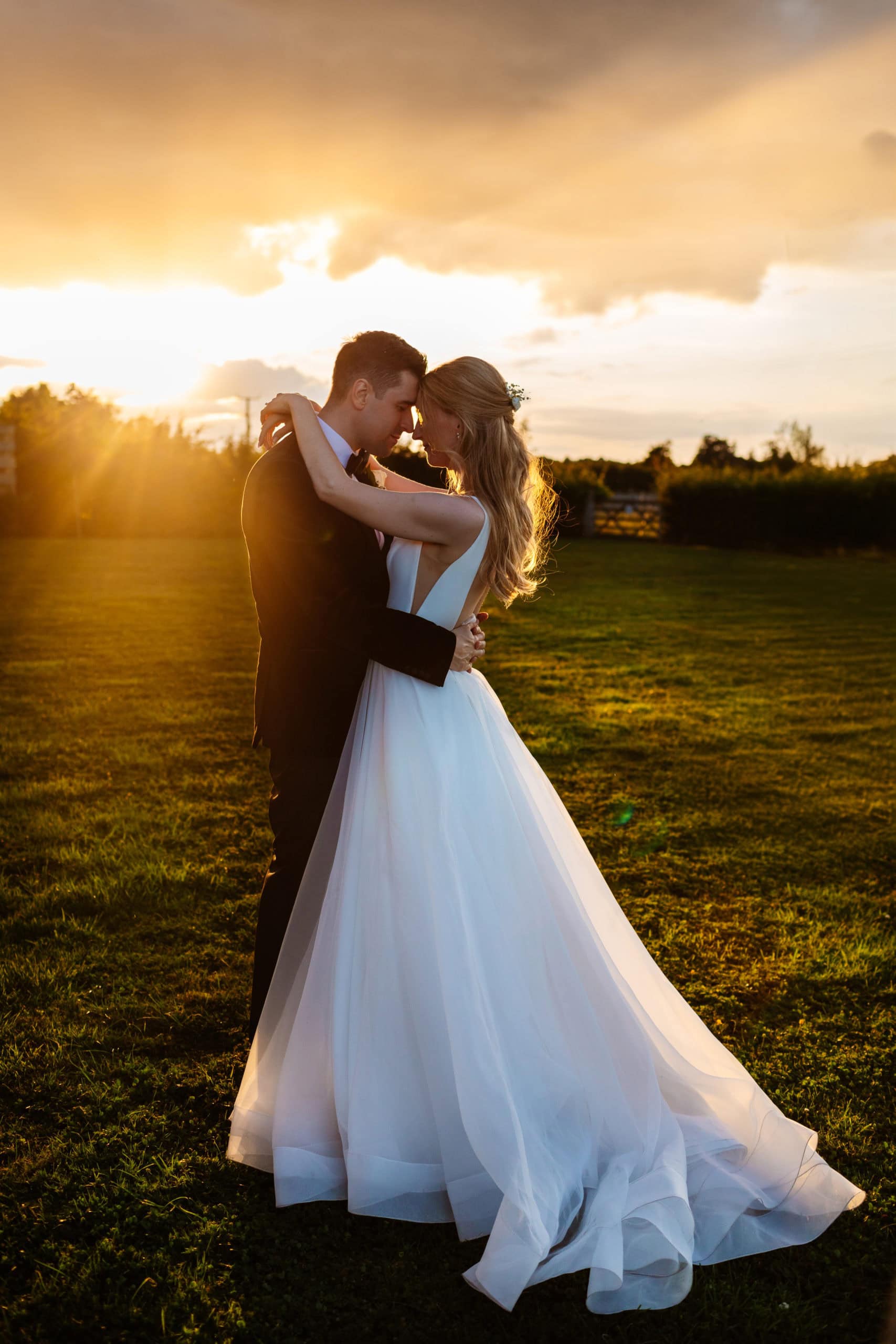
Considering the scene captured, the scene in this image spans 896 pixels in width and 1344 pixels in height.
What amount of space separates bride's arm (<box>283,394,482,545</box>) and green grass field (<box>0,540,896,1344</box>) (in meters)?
1.97

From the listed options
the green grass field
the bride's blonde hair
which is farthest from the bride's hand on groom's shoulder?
the green grass field

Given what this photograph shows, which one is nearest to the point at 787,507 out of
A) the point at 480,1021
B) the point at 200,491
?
the point at 200,491

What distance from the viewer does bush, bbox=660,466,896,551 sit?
96.8 ft

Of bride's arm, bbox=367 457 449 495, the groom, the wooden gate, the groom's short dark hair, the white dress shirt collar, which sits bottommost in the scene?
the groom

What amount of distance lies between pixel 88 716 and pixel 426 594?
6197mm

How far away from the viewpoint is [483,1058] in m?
2.74

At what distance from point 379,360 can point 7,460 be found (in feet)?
86.5

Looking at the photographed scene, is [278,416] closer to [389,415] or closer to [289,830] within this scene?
[389,415]

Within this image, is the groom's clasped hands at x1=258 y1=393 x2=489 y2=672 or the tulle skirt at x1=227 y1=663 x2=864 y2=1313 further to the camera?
the groom's clasped hands at x1=258 y1=393 x2=489 y2=672

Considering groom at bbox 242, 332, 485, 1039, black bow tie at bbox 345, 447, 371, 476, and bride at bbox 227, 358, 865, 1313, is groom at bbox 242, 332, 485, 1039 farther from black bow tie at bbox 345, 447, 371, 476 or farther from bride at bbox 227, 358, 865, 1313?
bride at bbox 227, 358, 865, 1313

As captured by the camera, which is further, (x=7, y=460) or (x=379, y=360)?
(x=7, y=460)

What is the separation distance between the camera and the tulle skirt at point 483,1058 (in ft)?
8.80

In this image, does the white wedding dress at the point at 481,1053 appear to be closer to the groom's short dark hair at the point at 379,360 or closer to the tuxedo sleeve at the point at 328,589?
the tuxedo sleeve at the point at 328,589

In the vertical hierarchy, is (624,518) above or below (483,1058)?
above
